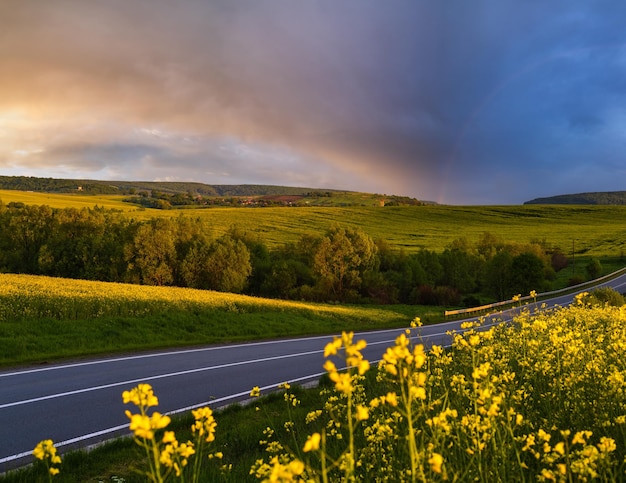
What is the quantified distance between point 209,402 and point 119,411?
1871 mm

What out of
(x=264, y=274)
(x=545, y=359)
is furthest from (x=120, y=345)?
(x=264, y=274)

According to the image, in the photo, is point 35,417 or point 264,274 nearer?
point 35,417

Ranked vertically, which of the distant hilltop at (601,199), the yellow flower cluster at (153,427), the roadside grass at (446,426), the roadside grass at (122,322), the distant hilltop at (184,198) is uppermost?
the distant hilltop at (601,199)

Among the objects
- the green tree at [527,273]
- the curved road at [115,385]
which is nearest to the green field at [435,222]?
the green tree at [527,273]

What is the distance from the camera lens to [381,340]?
795 inches

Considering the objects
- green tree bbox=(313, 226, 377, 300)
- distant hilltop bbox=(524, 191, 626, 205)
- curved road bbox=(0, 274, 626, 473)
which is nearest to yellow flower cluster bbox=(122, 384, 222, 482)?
curved road bbox=(0, 274, 626, 473)

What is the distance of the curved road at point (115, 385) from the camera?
7.75m

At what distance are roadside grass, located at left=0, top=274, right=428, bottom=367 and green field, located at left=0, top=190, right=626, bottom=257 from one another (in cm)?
4334

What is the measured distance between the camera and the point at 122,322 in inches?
719

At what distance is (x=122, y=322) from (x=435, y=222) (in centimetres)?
9418

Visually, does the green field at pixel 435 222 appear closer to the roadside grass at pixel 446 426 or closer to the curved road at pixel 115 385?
the curved road at pixel 115 385

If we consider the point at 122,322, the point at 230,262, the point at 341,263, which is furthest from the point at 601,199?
the point at 122,322

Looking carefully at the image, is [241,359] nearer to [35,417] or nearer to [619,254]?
[35,417]

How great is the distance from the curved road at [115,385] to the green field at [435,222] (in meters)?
53.0
